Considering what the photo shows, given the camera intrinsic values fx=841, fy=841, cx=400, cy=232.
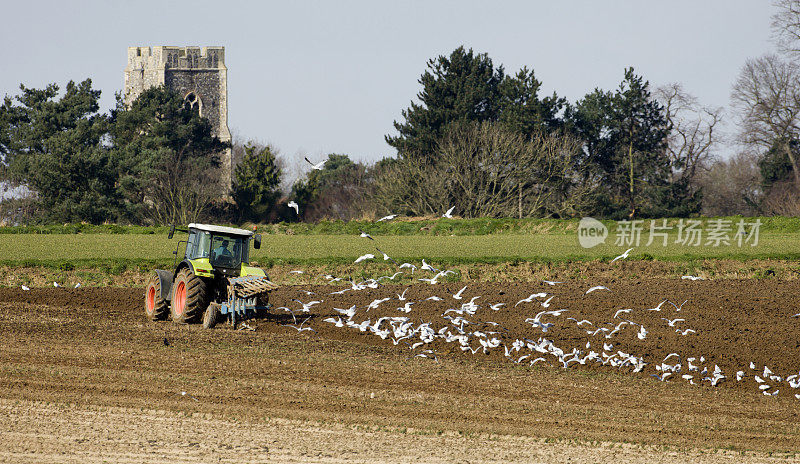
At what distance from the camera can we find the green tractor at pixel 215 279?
49.3 ft

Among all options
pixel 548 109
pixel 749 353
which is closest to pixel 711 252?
pixel 749 353

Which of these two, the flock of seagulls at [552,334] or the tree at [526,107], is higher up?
the tree at [526,107]

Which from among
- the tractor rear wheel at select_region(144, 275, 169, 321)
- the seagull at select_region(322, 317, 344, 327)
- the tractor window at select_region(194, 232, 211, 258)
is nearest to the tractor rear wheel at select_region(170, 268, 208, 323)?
the tractor window at select_region(194, 232, 211, 258)

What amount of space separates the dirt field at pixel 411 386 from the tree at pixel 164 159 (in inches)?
1682

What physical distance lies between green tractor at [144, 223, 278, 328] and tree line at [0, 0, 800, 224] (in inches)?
1515

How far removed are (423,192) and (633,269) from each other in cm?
3117

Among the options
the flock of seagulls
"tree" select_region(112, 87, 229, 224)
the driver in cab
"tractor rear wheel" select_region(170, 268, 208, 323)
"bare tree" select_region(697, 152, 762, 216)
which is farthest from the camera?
"bare tree" select_region(697, 152, 762, 216)

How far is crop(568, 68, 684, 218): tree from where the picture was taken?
63531 mm

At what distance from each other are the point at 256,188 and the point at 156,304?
51392mm

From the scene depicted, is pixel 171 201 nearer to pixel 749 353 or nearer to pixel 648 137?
pixel 648 137

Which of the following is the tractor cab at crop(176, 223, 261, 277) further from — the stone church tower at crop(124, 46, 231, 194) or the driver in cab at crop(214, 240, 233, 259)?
the stone church tower at crop(124, 46, 231, 194)

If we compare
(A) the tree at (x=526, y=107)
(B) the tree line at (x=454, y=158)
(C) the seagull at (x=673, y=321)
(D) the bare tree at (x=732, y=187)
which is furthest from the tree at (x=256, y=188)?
(C) the seagull at (x=673, y=321)

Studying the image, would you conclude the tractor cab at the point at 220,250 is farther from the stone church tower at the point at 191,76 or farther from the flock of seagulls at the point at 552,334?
the stone church tower at the point at 191,76

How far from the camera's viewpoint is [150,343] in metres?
13.5
